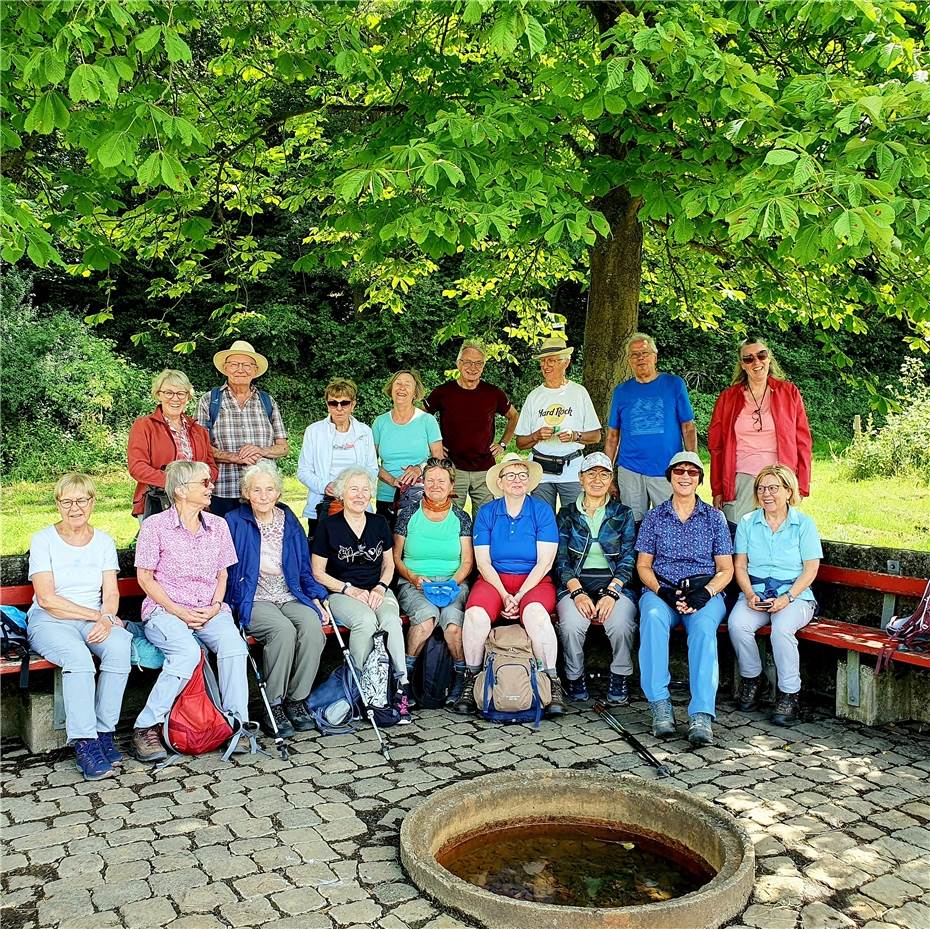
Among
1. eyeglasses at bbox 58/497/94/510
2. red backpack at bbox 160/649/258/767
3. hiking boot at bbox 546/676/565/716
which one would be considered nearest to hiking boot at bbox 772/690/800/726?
hiking boot at bbox 546/676/565/716

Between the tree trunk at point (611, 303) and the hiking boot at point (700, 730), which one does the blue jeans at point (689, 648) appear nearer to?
the hiking boot at point (700, 730)

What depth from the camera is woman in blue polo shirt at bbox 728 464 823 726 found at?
20.7 feet

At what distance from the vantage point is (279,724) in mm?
6047

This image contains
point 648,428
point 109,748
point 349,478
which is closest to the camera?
point 109,748

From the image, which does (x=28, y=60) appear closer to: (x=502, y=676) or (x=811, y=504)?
(x=502, y=676)

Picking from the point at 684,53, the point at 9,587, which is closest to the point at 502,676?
the point at 9,587

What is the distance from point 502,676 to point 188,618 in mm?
1931

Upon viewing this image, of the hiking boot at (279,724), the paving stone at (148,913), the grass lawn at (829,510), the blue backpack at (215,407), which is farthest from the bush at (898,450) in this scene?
the paving stone at (148,913)

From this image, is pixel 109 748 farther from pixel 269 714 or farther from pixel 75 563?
pixel 75 563

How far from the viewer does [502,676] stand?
20.5ft

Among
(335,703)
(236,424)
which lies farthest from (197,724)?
(236,424)

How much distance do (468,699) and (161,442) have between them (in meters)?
2.58

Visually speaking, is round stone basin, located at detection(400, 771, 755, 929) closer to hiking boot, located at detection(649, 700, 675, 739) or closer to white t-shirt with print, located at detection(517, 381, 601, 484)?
hiking boot, located at detection(649, 700, 675, 739)

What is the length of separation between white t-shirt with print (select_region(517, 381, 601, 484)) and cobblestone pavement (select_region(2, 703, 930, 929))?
1844mm
